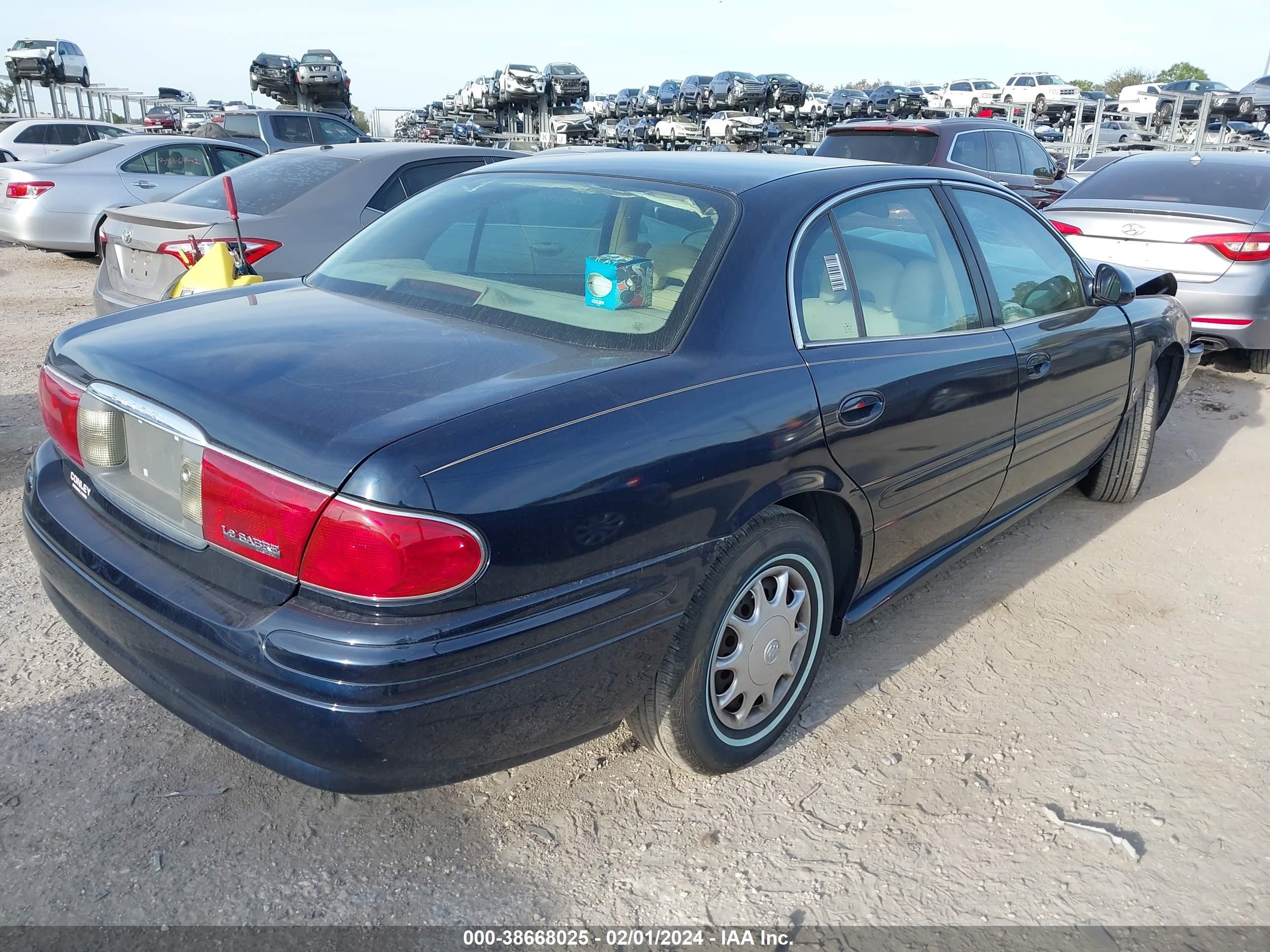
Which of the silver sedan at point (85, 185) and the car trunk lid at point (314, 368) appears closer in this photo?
the car trunk lid at point (314, 368)

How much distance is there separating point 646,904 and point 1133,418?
3.53 m

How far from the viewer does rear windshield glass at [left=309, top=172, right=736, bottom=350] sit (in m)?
2.63

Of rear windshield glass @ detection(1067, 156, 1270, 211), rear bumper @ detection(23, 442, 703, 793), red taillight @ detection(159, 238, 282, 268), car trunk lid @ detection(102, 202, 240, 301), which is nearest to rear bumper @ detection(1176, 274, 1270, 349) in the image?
rear windshield glass @ detection(1067, 156, 1270, 211)

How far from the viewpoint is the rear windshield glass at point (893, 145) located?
9.59m

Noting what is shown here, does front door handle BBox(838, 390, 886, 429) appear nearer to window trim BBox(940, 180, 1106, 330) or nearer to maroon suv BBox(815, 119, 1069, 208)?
window trim BBox(940, 180, 1106, 330)

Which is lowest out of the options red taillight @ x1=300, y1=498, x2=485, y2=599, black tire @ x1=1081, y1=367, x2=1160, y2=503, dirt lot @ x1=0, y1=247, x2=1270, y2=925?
dirt lot @ x1=0, y1=247, x2=1270, y2=925

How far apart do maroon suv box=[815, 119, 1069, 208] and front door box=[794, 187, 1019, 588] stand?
258 inches

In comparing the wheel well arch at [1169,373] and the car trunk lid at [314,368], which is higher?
the car trunk lid at [314,368]

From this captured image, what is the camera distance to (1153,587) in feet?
13.4

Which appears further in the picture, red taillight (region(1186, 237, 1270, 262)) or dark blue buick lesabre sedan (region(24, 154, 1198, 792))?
red taillight (region(1186, 237, 1270, 262))

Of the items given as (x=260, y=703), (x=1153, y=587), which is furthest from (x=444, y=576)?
(x=1153, y=587)

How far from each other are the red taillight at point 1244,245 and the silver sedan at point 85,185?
922cm

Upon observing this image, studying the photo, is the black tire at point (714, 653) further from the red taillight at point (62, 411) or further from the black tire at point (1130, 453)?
the black tire at point (1130, 453)

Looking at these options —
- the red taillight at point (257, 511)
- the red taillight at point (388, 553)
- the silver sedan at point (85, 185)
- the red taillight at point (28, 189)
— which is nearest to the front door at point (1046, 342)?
the red taillight at point (388, 553)
